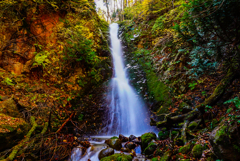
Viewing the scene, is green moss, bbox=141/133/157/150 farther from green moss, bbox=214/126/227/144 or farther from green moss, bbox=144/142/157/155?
green moss, bbox=214/126/227/144

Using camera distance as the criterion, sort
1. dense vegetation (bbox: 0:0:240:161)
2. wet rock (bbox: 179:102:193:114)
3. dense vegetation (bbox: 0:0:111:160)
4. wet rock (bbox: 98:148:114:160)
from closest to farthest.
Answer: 1. dense vegetation (bbox: 0:0:240:161)
2. wet rock (bbox: 98:148:114:160)
3. wet rock (bbox: 179:102:193:114)
4. dense vegetation (bbox: 0:0:111:160)

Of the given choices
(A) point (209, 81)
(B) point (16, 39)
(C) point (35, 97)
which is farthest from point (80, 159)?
(B) point (16, 39)

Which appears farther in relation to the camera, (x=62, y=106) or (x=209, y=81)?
(x=62, y=106)

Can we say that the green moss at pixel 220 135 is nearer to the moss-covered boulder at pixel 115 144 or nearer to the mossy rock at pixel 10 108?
the moss-covered boulder at pixel 115 144

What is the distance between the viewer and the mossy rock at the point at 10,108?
4.10m

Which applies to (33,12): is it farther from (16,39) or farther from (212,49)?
(212,49)

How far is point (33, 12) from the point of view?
23.1 feet

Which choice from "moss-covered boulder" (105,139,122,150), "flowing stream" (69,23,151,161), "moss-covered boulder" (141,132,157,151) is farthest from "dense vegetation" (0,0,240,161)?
"moss-covered boulder" (105,139,122,150)

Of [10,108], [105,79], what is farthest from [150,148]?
[105,79]

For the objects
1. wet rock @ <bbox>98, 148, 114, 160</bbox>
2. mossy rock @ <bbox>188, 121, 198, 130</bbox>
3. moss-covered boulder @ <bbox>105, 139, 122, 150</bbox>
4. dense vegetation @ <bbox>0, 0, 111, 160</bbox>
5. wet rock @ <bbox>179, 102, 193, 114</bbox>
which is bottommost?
wet rock @ <bbox>98, 148, 114, 160</bbox>

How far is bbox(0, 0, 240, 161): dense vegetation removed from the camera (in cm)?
287

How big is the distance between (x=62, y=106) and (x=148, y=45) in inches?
339

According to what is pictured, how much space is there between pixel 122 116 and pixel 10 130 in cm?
537

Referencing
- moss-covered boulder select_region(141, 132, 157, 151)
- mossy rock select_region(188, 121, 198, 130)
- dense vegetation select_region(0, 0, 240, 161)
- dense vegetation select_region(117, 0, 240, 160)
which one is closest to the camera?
dense vegetation select_region(117, 0, 240, 160)
